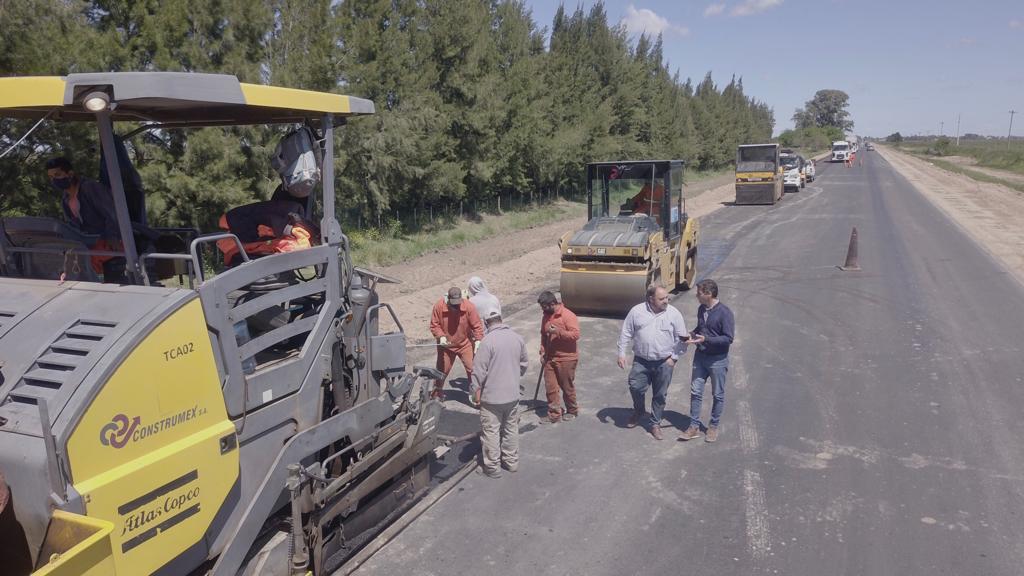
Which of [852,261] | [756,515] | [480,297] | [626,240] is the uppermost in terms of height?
[626,240]

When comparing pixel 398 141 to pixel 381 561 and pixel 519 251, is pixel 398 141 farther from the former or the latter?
pixel 381 561

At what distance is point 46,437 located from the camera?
282 cm

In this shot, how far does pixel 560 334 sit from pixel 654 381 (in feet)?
3.54

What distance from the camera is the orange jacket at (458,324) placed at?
8039 mm

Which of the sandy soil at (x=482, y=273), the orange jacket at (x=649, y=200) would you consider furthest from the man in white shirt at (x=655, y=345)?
the orange jacket at (x=649, y=200)

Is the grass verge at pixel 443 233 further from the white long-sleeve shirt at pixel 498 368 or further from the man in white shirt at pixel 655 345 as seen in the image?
the white long-sleeve shirt at pixel 498 368

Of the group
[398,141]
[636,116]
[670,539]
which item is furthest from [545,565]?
[636,116]

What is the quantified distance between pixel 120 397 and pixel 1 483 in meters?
0.53

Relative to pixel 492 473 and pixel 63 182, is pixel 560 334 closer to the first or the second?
pixel 492 473

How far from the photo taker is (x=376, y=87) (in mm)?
19141

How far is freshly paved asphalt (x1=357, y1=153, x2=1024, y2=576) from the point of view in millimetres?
5195

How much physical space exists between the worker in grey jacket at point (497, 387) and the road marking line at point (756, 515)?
205 centimetres

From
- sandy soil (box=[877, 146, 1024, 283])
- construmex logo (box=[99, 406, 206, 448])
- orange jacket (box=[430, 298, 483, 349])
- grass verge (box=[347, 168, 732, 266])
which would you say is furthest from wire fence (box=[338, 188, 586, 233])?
construmex logo (box=[99, 406, 206, 448])

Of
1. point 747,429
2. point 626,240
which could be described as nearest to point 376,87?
point 626,240
